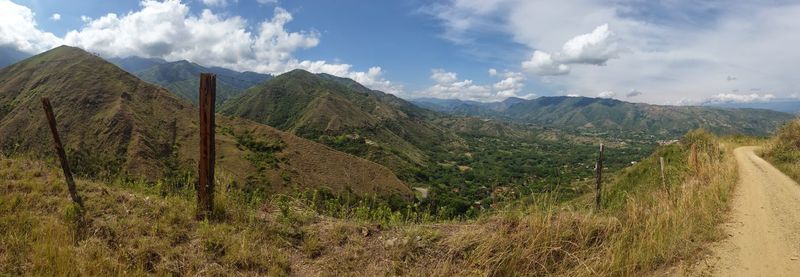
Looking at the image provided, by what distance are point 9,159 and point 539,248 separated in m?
11.0

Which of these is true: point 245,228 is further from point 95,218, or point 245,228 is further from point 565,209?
point 565,209

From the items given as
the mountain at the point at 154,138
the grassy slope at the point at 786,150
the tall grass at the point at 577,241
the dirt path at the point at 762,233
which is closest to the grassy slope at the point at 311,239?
the tall grass at the point at 577,241

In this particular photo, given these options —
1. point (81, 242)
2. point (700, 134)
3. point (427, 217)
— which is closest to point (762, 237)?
point (427, 217)

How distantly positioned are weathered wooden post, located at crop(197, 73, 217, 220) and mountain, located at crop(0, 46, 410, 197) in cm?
4700

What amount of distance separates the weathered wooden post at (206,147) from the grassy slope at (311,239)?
220mm

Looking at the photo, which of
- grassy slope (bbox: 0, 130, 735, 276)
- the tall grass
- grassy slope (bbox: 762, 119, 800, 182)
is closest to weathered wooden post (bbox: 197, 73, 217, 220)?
grassy slope (bbox: 0, 130, 735, 276)

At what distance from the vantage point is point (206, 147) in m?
6.23

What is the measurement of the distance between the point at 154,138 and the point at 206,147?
8044 cm

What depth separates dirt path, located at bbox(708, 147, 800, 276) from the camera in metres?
5.20

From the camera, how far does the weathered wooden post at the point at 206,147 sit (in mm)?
6199

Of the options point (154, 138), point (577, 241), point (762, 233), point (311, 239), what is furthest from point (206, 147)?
point (154, 138)

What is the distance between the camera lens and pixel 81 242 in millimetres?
5293

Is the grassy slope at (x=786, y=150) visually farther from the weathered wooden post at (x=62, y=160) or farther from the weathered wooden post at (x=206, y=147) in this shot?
the weathered wooden post at (x=62, y=160)

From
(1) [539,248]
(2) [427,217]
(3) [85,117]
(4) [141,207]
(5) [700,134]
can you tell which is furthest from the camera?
(3) [85,117]
